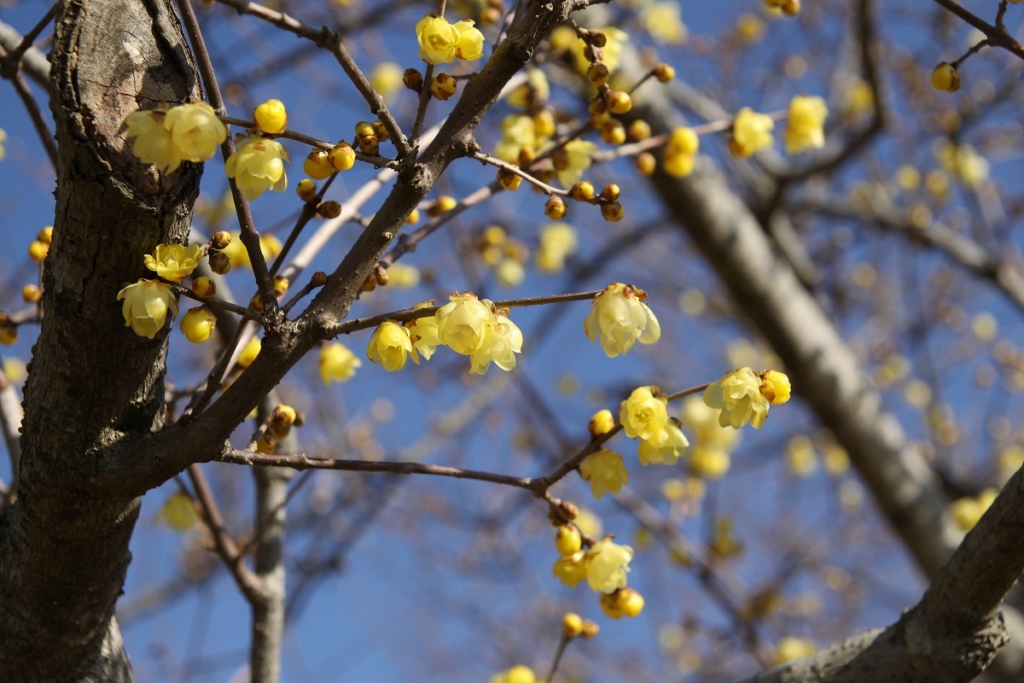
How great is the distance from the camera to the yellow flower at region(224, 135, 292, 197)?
1.04 m

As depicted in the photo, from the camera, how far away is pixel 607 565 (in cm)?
135

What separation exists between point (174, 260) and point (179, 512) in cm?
93

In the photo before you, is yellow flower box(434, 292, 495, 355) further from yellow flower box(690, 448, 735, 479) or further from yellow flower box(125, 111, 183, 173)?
yellow flower box(690, 448, 735, 479)

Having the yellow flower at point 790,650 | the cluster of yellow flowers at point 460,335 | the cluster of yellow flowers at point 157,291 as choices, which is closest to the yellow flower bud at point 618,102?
the cluster of yellow flowers at point 460,335

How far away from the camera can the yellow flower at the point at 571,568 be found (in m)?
1.39

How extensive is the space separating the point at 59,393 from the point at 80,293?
0.16 meters

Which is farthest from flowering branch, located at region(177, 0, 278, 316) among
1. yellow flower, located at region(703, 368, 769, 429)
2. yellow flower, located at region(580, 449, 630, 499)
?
yellow flower, located at region(703, 368, 769, 429)

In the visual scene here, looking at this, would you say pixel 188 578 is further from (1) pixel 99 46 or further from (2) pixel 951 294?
(2) pixel 951 294

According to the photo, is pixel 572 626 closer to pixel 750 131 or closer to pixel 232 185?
pixel 232 185

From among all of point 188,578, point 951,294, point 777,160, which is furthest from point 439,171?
point 951,294

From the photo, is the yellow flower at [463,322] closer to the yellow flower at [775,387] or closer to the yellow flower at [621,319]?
the yellow flower at [621,319]

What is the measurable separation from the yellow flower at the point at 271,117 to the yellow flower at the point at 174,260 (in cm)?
18

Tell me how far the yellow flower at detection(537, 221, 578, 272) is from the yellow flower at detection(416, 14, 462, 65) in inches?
93.1

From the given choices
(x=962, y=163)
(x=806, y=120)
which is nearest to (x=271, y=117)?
(x=806, y=120)
